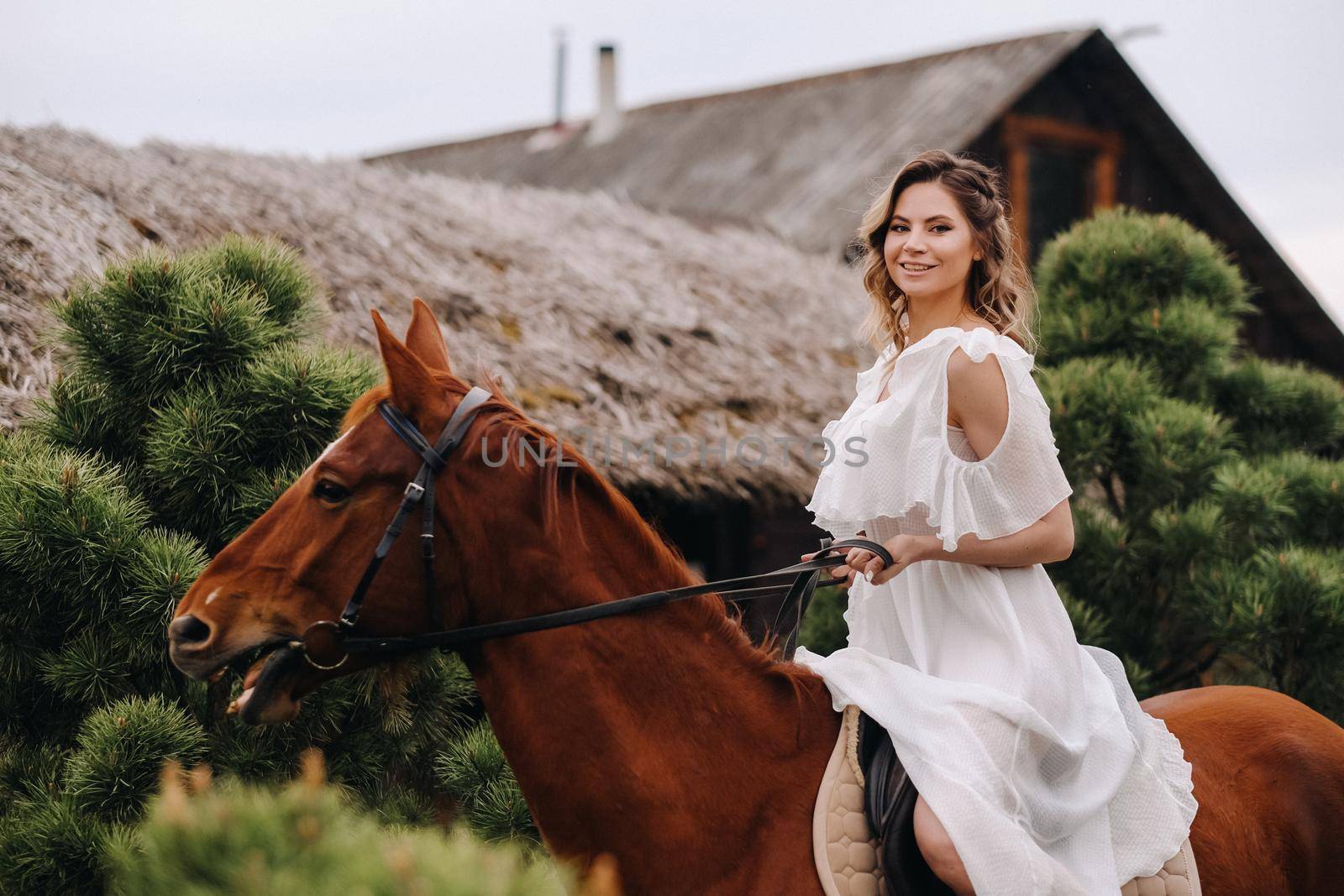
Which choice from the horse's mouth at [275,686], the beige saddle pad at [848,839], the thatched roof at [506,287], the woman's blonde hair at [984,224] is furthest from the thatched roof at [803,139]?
the horse's mouth at [275,686]

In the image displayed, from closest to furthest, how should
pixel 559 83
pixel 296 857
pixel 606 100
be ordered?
pixel 296 857, pixel 606 100, pixel 559 83

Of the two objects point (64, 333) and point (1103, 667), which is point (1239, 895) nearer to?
point (1103, 667)

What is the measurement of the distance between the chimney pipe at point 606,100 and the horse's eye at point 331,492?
14.0 meters

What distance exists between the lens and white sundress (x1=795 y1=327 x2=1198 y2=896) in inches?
71.3

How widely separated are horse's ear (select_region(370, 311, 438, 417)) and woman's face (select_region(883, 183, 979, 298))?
3.27ft

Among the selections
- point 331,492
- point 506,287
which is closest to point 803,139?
A: point 506,287

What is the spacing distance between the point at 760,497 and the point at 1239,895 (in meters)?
3.41

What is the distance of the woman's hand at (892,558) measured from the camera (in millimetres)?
1938

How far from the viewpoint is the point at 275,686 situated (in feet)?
5.99

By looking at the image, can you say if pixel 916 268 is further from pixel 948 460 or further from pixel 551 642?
pixel 551 642

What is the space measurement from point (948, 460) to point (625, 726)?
0.76 meters

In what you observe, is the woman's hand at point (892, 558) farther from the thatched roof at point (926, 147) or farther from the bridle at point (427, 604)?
the thatched roof at point (926, 147)

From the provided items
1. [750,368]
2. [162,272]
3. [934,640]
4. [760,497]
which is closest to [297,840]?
[934,640]

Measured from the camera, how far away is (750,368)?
597cm
